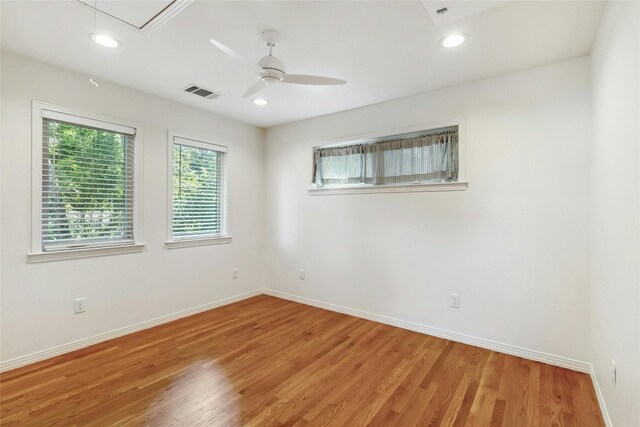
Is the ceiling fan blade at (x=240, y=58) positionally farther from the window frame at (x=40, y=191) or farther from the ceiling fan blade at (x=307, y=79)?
the window frame at (x=40, y=191)

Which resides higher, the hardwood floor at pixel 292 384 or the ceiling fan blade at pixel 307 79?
the ceiling fan blade at pixel 307 79

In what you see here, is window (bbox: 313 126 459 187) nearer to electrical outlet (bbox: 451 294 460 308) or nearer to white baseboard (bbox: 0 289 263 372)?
electrical outlet (bbox: 451 294 460 308)

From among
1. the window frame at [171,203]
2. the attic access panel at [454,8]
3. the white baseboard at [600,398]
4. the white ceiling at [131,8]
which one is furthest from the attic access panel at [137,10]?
the white baseboard at [600,398]

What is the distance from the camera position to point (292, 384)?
2230 mm

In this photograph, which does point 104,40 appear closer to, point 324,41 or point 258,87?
point 258,87

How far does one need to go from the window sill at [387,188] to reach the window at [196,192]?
127 centimetres

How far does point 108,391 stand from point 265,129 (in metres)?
3.65

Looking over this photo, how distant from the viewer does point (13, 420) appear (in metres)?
1.83

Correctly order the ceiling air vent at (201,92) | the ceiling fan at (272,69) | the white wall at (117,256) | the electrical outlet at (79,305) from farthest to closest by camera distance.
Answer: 1. the ceiling air vent at (201,92)
2. the electrical outlet at (79,305)
3. the white wall at (117,256)
4. the ceiling fan at (272,69)

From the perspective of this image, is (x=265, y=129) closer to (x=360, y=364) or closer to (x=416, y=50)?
(x=416, y=50)

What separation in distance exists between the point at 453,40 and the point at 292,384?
9.18 ft

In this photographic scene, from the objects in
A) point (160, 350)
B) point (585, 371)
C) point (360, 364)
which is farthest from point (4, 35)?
point (585, 371)

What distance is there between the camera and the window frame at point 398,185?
2969mm

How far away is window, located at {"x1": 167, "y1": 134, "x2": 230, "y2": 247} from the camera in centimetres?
359
